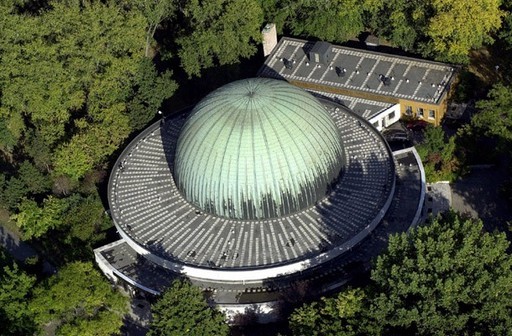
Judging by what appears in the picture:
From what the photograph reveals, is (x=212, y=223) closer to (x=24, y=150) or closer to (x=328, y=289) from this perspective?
(x=328, y=289)

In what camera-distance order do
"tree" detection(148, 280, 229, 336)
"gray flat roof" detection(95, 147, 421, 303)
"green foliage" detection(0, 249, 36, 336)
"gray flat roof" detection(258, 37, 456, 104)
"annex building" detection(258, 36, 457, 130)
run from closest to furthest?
"tree" detection(148, 280, 229, 336), "green foliage" detection(0, 249, 36, 336), "gray flat roof" detection(95, 147, 421, 303), "annex building" detection(258, 36, 457, 130), "gray flat roof" detection(258, 37, 456, 104)

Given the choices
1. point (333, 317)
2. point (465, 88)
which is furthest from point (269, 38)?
point (333, 317)

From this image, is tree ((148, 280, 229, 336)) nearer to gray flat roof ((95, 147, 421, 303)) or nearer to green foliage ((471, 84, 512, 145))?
gray flat roof ((95, 147, 421, 303))

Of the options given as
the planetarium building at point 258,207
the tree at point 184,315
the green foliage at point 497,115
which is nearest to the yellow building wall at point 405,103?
the green foliage at point 497,115

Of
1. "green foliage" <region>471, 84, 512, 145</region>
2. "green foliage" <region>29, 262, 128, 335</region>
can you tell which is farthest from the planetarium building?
"green foliage" <region>471, 84, 512, 145</region>

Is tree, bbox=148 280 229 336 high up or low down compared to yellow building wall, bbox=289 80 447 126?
down

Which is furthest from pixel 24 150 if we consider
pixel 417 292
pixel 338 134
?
pixel 417 292
